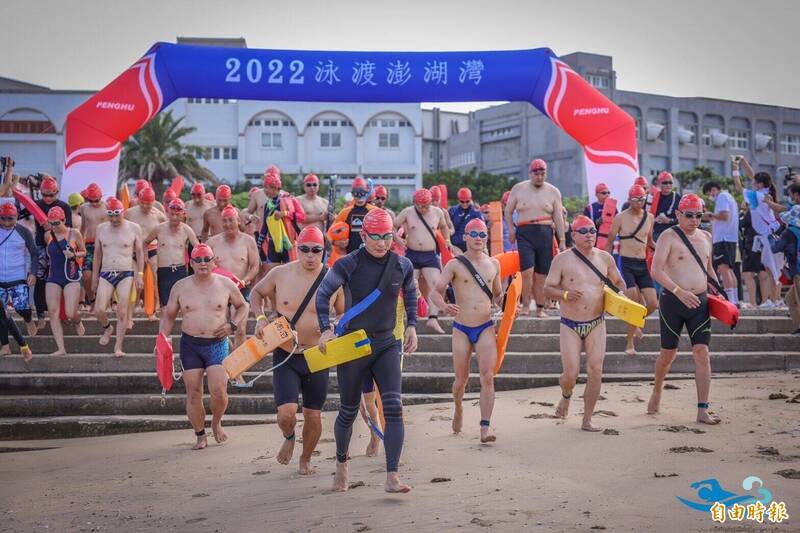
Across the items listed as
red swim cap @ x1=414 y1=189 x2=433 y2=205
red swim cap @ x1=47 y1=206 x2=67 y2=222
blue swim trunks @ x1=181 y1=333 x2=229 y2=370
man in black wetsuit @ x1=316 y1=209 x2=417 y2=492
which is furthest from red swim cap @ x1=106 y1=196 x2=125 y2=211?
man in black wetsuit @ x1=316 y1=209 x2=417 y2=492

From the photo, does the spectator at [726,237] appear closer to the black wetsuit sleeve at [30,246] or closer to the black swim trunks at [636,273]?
the black swim trunks at [636,273]

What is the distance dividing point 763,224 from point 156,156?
141 feet

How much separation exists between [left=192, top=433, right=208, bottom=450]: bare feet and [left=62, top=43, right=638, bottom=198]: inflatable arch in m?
6.70

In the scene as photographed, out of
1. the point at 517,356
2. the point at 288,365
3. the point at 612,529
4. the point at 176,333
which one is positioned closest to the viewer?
the point at 612,529

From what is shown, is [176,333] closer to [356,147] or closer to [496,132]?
[356,147]

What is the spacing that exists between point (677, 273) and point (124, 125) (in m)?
9.49

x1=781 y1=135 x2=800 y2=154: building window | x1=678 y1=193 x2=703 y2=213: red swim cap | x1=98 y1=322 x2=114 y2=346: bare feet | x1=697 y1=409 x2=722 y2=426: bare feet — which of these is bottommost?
x1=697 y1=409 x2=722 y2=426: bare feet

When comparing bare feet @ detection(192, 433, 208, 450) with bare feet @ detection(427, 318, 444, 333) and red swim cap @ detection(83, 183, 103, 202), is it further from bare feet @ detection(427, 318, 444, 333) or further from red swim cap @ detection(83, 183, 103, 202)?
red swim cap @ detection(83, 183, 103, 202)

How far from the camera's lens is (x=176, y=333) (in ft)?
42.6

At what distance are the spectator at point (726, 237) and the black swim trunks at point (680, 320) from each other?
17.1 ft

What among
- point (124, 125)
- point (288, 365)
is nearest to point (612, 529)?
point (288, 365)

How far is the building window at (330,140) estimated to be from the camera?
65438 millimetres

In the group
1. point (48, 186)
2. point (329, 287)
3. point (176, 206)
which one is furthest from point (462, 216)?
point (329, 287)

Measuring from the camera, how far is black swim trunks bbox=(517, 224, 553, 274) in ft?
42.0
